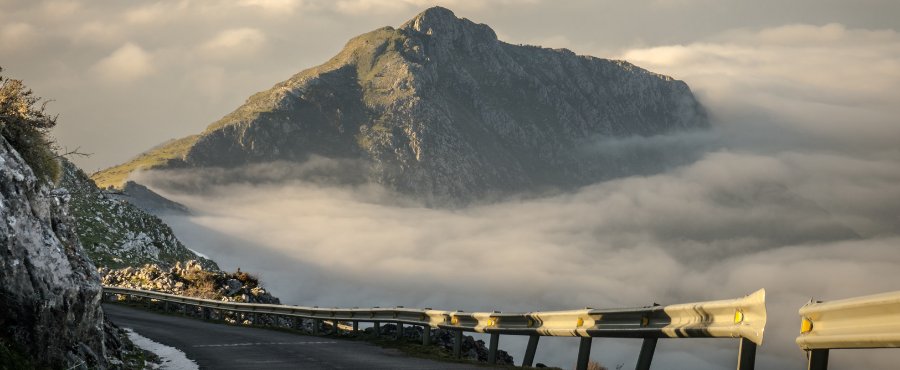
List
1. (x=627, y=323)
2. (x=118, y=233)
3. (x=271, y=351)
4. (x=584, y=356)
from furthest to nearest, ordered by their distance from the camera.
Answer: (x=118, y=233) < (x=271, y=351) < (x=584, y=356) < (x=627, y=323)

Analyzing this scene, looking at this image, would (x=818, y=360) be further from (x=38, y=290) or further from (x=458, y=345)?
(x=458, y=345)

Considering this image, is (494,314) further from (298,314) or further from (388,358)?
(298,314)

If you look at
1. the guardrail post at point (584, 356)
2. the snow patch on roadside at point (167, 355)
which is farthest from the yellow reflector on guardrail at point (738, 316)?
the snow patch on roadside at point (167, 355)

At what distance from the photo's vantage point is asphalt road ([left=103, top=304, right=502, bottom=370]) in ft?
59.6

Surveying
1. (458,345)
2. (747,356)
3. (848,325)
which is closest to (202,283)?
(458,345)

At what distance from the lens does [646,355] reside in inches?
470

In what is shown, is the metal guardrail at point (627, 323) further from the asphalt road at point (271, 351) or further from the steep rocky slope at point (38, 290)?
the steep rocky slope at point (38, 290)

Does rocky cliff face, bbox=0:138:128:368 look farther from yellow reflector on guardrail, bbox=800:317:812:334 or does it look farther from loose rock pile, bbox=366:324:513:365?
yellow reflector on guardrail, bbox=800:317:812:334

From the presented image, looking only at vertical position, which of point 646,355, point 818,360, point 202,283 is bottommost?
point 818,360

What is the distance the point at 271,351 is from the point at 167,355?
2503 millimetres

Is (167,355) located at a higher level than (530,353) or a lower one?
lower

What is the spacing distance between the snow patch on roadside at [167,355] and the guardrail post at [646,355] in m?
10.2

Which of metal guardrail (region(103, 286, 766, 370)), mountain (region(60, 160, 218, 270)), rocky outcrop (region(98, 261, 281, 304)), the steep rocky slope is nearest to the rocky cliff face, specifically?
the steep rocky slope

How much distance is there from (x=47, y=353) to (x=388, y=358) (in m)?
8.11
